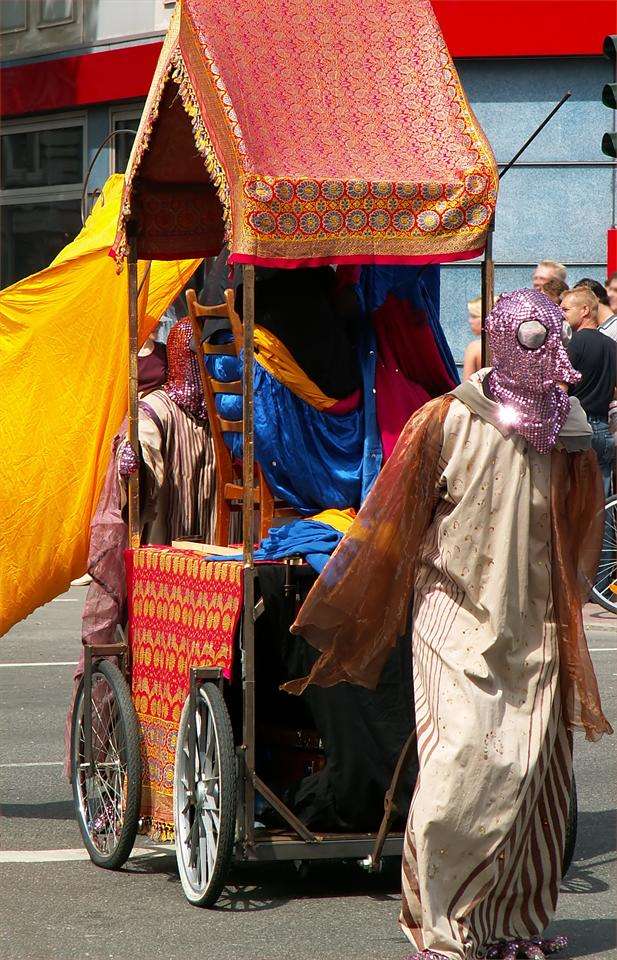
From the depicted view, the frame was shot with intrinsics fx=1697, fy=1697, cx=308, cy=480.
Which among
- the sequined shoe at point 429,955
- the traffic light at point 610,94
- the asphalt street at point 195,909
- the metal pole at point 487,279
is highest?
the traffic light at point 610,94

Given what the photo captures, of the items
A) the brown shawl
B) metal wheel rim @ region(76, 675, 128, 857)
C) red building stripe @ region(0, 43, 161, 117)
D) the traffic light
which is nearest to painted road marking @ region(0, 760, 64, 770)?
metal wheel rim @ region(76, 675, 128, 857)

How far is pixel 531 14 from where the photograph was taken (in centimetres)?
1628

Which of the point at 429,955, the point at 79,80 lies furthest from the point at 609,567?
the point at 79,80

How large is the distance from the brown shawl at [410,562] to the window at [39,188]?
15770 millimetres

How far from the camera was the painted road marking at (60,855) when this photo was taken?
20.1 ft

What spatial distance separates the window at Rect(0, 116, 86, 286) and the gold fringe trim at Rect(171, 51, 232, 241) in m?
14.5

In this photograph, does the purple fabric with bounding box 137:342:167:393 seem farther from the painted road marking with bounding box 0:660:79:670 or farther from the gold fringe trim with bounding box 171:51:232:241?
the painted road marking with bounding box 0:660:79:670

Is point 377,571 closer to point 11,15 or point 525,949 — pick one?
point 525,949

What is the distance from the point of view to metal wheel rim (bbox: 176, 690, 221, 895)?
5332mm

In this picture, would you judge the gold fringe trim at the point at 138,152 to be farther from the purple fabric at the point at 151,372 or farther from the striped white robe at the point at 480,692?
the striped white robe at the point at 480,692

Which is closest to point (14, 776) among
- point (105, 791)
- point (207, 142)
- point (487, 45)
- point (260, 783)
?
point (105, 791)

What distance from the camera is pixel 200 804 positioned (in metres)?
5.45

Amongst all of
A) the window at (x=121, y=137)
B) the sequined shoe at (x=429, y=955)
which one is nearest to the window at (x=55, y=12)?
the window at (x=121, y=137)

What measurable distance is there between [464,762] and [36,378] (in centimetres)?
323
